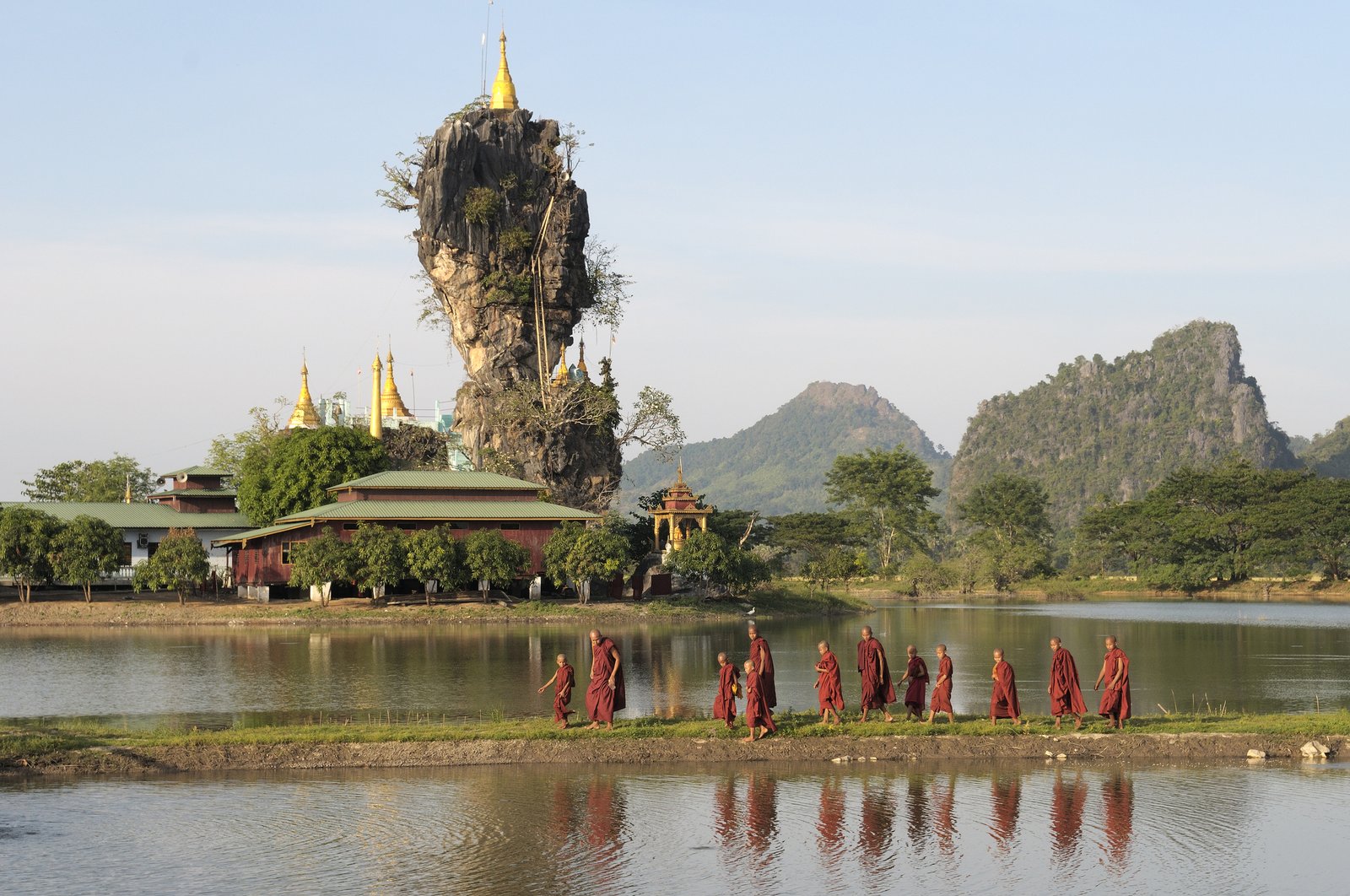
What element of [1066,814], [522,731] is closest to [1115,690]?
[1066,814]

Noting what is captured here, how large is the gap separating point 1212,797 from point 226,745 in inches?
564

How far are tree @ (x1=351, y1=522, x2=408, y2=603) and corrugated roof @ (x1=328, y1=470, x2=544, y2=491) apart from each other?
18.1 feet

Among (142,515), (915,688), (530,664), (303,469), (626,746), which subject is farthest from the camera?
(142,515)

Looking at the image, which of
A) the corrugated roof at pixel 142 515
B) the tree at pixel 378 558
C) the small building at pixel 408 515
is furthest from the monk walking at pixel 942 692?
the corrugated roof at pixel 142 515

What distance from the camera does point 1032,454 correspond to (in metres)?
200

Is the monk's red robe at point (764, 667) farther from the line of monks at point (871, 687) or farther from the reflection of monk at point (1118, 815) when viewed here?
the reflection of monk at point (1118, 815)

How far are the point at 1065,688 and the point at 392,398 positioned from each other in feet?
295

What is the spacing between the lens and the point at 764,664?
2175 centimetres

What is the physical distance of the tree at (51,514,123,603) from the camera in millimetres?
57500

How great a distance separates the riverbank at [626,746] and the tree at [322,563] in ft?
117

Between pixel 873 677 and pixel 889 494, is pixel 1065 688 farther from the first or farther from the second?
pixel 889 494

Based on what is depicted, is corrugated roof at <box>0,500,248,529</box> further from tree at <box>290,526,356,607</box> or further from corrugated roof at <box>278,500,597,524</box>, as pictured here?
tree at <box>290,526,356,607</box>

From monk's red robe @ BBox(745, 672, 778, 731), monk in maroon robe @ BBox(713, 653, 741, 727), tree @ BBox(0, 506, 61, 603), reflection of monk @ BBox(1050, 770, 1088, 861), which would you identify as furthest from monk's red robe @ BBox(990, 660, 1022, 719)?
tree @ BBox(0, 506, 61, 603)

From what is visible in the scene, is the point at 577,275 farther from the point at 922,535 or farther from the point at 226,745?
the point at 226,745
